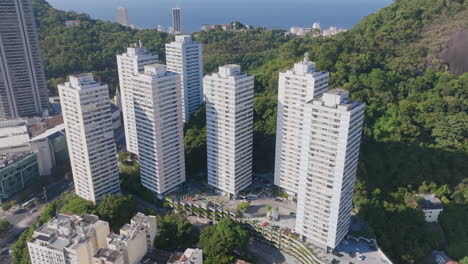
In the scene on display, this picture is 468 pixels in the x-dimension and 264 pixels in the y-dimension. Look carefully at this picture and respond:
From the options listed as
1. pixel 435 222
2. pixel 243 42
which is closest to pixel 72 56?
pixel 243 42

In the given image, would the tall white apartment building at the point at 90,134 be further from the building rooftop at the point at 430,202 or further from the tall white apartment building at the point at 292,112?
the building rooftop at the point at 430,202

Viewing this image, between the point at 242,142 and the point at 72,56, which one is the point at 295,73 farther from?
the point at 72,56

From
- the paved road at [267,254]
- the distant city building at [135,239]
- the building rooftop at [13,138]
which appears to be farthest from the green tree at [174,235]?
the building rooftop at [13,138]

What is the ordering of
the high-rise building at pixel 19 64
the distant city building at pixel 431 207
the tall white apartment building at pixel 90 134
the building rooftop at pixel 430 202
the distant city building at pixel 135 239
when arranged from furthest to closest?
the high-rise building at pixel 19 64 < the building rooftop at pixel 430 202 < the distant city building at pixel 431 207 < the tall white apartment building at pixel 90 134 < the distant city building at pixel 135 239

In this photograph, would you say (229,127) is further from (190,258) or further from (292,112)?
(190,258)

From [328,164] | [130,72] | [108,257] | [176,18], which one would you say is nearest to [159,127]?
[130,72]

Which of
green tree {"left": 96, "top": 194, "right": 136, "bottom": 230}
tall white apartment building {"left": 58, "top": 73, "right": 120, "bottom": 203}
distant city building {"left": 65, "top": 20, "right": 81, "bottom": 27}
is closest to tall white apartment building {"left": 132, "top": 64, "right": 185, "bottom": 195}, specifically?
tall white apartment building {"left": 58, "top": 73, "right": 120, "bottom": 203}

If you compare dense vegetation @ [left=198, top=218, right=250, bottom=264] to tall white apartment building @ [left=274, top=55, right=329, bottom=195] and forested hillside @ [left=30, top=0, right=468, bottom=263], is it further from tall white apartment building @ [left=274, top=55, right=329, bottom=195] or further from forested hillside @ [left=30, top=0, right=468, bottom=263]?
forested hillside @ [left=30, top=0, right=468, bottom=263]
